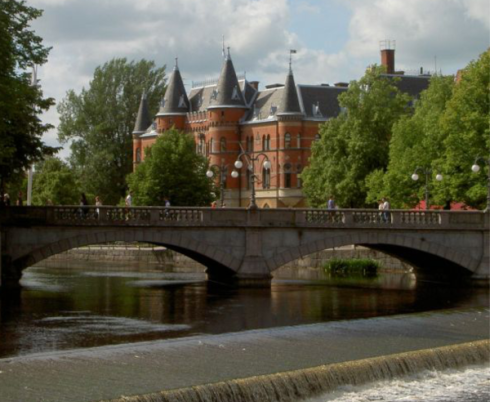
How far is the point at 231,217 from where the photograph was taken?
5197cm

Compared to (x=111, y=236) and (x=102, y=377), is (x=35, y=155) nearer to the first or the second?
(x=111, y=236)

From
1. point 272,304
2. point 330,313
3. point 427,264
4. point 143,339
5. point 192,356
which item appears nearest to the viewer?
point 192,356

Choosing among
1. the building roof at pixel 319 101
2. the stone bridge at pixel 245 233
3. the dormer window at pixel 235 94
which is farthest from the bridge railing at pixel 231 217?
the dormer window at pixel 235 94

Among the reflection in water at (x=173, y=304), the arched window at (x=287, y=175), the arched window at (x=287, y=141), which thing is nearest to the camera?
the reflection in water at (x=173, y=304)

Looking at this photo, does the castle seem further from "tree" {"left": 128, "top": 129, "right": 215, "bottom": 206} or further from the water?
the water

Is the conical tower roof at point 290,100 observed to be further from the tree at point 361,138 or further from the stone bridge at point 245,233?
the stone bridge at point 245,233

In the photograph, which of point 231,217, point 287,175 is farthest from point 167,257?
point 287,175

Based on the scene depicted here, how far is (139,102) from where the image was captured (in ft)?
400

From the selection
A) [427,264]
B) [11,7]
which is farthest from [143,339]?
[427,264]

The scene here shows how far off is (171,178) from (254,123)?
25116mm

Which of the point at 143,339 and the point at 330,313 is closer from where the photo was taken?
the point at 143,339

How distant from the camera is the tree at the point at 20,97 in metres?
44.7

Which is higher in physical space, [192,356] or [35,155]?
[35,155]

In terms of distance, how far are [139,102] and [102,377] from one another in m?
Answer: 97.0
